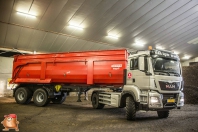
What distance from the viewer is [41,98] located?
9789 millimetres

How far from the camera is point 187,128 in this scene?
5602mm

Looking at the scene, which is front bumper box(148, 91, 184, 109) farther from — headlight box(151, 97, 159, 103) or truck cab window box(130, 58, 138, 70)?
truck cab window box(130, 58, 138, 70)

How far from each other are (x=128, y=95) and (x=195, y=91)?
25.1ft

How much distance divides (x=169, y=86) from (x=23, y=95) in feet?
27.7

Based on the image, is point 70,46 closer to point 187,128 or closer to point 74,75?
point 74,75

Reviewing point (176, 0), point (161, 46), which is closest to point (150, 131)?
point (176, 0)

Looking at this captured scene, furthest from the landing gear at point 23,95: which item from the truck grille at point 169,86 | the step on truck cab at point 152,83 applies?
the truck grille at point 169,86

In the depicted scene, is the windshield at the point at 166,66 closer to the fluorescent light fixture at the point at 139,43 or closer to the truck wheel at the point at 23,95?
the truck wheel at the point at 23,95

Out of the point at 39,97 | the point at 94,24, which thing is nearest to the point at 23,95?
the point at 39,97

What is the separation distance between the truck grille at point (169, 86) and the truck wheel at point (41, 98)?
625cm

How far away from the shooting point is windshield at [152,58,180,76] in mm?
6582

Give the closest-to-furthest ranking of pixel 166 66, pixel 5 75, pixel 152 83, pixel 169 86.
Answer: pixel 152 83, pixel 169 86, pixel 166 66, pixel 5 75

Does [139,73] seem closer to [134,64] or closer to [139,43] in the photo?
[134,64]

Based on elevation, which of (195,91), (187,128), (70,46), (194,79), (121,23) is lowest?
(187,128)
